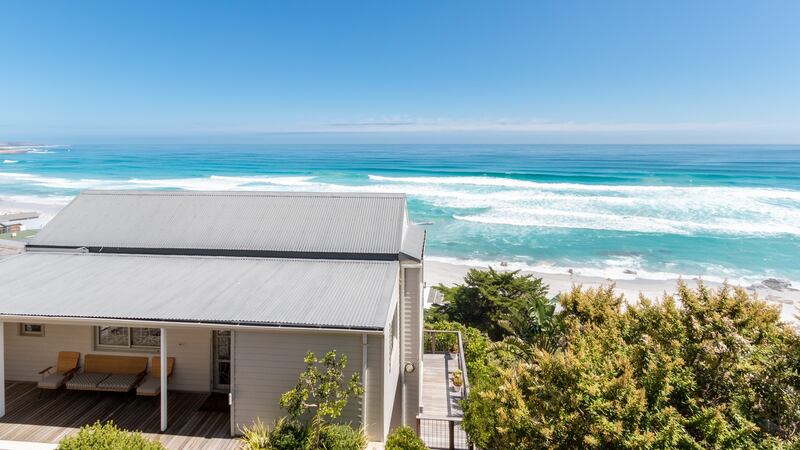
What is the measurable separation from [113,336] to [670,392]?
1002cm

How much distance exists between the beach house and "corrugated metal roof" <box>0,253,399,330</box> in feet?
0.12

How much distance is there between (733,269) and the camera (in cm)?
2847

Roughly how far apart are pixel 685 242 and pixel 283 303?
34074 millimetres

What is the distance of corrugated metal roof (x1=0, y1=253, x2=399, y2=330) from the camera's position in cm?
830

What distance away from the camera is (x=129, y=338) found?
10.0 m

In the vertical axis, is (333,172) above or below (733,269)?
above

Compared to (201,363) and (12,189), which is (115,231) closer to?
(201,363)

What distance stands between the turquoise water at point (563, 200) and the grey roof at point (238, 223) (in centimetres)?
1724

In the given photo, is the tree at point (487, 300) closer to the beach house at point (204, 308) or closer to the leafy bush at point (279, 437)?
the beach house at point (204, 308)

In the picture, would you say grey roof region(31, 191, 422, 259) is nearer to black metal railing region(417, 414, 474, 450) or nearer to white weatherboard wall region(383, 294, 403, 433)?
white weatherboard wall region(383, 294, 403, 433)

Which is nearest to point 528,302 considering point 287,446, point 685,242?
point 287,446

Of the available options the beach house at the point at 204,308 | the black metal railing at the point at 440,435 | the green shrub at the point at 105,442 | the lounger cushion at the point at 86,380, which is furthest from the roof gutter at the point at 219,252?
the green shrub at the point at 105,442

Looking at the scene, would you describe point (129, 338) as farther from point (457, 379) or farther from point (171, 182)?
point (171, 182)

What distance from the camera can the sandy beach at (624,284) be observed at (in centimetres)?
2384
